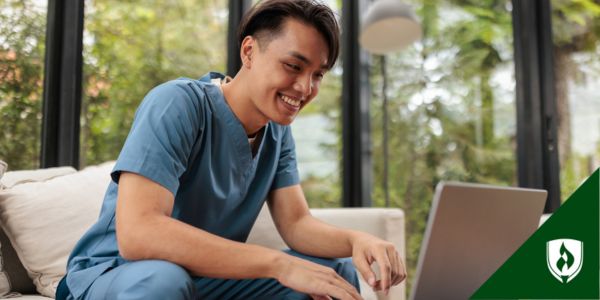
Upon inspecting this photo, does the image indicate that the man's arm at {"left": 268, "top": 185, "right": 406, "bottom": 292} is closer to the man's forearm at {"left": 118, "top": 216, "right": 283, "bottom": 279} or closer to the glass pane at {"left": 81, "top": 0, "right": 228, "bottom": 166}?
the man's forearm at {"left": 118, "top": 216, "right": 283, "bottom": 279}

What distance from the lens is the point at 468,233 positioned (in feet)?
2.68

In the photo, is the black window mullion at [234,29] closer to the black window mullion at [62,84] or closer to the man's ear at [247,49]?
the black window mullion at [62,84]

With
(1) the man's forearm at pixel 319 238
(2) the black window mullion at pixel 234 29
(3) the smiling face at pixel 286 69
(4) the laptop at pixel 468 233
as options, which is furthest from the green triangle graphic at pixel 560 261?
(2) the black window mullion at pixel 234 29

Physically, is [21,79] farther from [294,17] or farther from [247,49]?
[294,17]

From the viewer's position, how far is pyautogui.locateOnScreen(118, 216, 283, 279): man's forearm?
96 centimetres

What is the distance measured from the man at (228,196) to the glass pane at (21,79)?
989mm

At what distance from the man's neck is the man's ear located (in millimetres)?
43

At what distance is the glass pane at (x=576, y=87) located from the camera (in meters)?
2.21

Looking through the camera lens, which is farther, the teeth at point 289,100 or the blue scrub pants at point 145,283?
the teeth at point 289,100

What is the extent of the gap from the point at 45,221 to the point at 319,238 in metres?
0.74

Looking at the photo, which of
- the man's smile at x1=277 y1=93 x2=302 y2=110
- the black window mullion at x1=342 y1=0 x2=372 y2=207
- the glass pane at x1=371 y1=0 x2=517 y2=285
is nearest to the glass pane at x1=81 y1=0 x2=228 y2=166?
the black window mullion at x1=342 y1=0 x2=372 y2=207

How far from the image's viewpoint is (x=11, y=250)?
1.50 metres

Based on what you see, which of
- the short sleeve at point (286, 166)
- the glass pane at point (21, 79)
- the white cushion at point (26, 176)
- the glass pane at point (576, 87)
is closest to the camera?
the short sleeve at point (286, 166)

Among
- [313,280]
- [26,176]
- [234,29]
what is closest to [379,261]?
[313,280]
